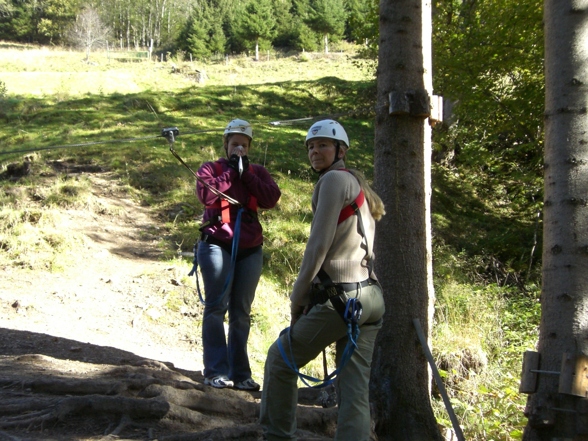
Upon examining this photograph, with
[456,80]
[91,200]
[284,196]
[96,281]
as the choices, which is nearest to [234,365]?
[96,281]

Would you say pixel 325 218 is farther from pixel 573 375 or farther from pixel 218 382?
pixel 218 382

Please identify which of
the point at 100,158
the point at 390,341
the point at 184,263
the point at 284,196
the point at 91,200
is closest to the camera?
the point at 390,341

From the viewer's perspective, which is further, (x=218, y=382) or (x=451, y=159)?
(x=451, y=159)

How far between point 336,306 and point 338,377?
465 mm

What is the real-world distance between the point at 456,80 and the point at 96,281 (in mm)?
8774

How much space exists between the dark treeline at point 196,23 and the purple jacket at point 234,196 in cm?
4185

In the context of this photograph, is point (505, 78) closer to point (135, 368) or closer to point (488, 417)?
point (488, 417)

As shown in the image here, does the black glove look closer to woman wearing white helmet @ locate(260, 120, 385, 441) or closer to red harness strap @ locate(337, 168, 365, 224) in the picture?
woman wearing white helmet @ locate(260, 120, 385, 441)

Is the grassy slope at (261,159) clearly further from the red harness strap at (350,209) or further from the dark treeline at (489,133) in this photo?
the red harness strap at (350,209)

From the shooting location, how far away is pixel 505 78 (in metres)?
13.7

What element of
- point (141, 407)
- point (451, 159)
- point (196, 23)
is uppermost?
point (196, 23)

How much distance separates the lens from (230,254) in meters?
5.01

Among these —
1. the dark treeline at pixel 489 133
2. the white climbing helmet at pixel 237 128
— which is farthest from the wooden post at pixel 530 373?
the dark treeline at pixel 489 133

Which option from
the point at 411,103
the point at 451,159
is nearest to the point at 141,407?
the point at 411,103
